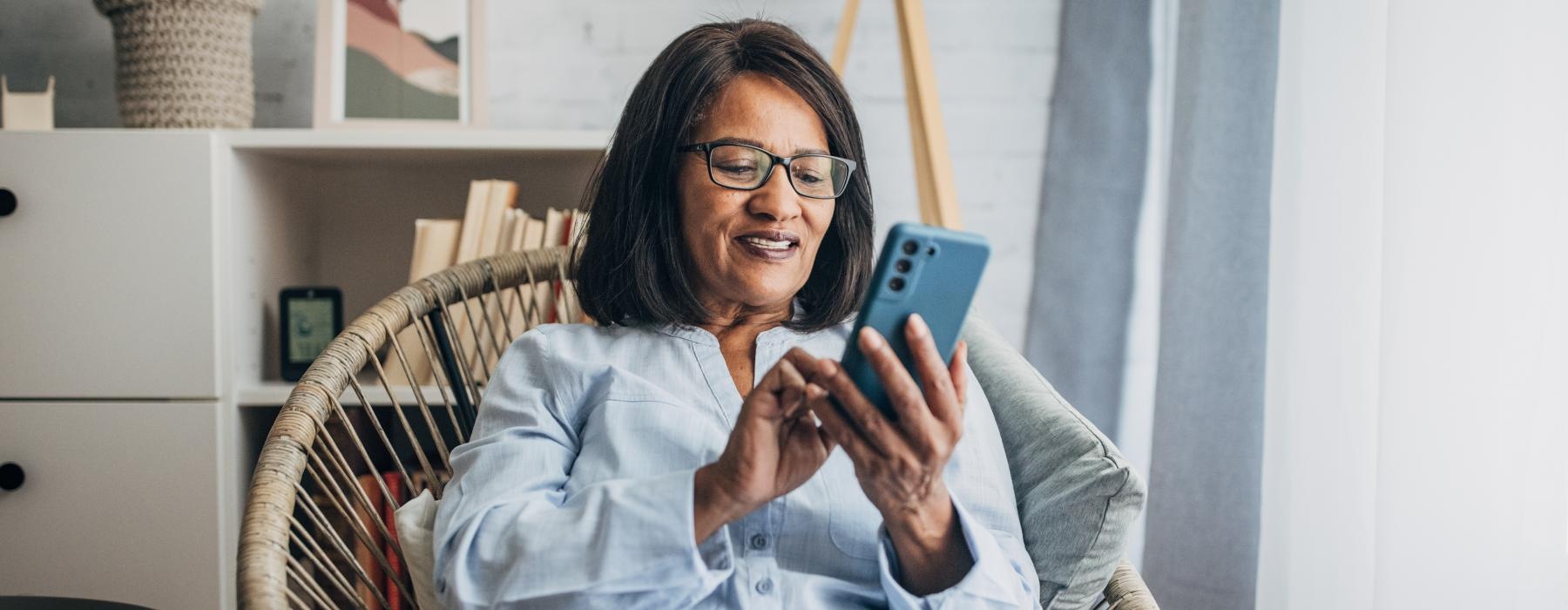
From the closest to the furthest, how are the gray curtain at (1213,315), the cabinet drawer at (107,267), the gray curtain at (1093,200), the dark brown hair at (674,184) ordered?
the dark brown hair at (674,184), the gray curtain at (1213,315), the cabinet drawer at (107,267), the gray curtain at (1093,200)

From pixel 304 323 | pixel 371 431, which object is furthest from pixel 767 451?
pixel 304 323

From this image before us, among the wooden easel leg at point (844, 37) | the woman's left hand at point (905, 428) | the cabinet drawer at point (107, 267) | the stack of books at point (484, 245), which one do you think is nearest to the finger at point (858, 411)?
the woman's left hand at point (905, 428)

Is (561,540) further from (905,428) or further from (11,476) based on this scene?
(11,476)

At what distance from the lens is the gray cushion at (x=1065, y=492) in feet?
2.70

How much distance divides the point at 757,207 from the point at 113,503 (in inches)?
43.2

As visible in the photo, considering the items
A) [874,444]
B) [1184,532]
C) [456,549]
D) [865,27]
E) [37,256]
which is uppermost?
[865,27]

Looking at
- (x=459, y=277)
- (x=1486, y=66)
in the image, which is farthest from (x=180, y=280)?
(x=1486, y=66)

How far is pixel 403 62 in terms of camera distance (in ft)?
5.11

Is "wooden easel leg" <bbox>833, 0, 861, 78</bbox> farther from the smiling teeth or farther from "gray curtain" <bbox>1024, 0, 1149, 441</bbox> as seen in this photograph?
the smiling teeth

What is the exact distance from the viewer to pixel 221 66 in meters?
1.50

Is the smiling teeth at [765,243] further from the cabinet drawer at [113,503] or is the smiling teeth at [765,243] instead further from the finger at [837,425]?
the cabinet drawer at [113,503]

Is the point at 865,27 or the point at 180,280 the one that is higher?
the point at 865,27

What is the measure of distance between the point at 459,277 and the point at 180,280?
44 cm

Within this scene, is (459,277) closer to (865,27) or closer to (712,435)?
(712,435)
